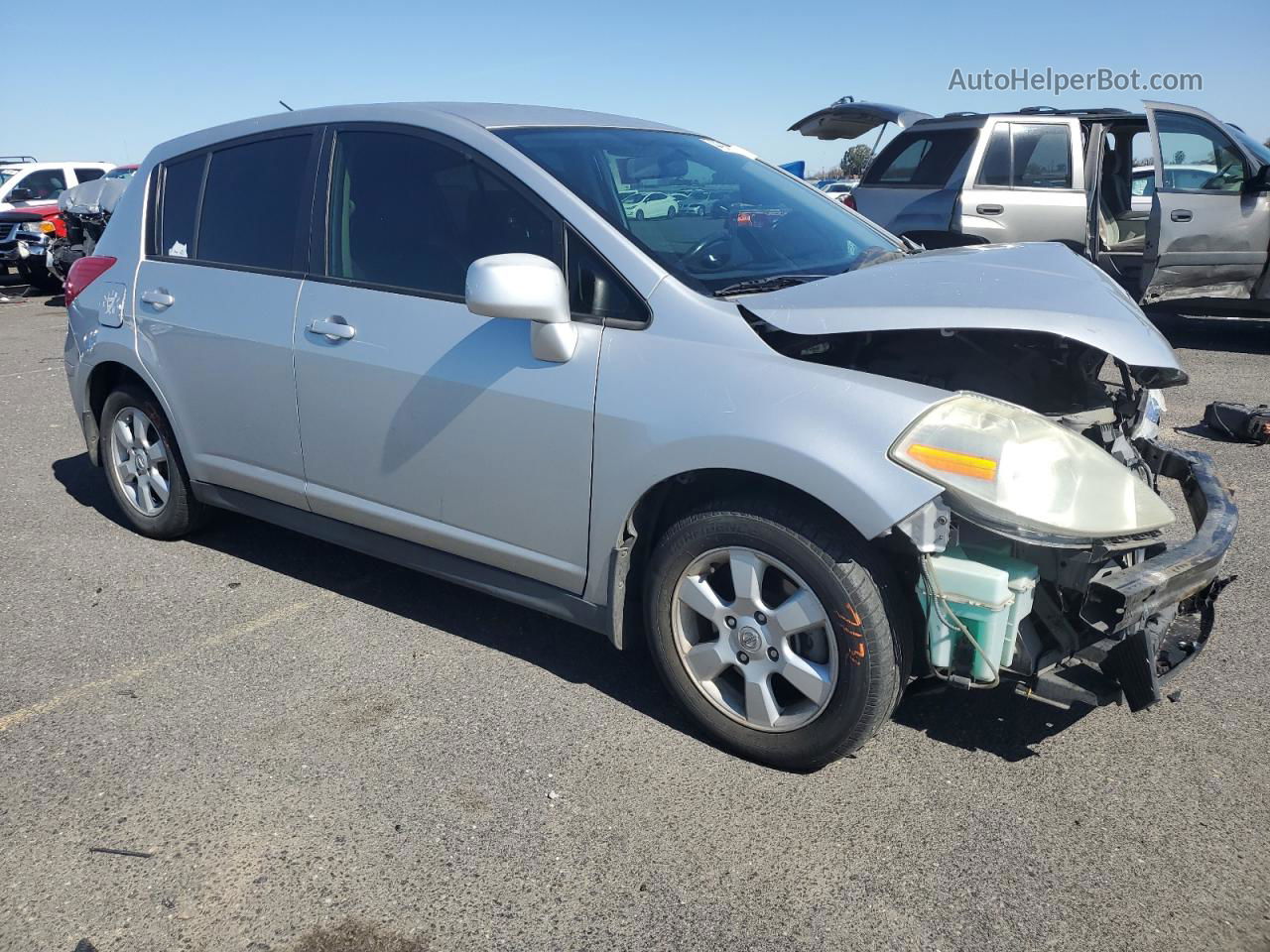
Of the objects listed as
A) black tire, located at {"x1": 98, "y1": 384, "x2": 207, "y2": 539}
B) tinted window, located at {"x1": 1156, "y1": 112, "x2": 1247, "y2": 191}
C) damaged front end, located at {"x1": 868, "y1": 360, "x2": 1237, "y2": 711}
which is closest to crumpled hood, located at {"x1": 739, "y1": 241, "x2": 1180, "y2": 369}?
damaged front end, located at {"x1": 868, "y1": 360, "x2": 1237, "y2": 711}

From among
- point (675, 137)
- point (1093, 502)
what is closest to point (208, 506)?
point (675, 137)

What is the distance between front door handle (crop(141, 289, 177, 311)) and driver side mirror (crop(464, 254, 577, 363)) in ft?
6.65

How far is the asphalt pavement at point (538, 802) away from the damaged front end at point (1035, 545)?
0.38m

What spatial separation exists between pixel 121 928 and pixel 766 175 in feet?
10.9

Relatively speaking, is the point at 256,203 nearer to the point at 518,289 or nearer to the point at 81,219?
the point at 518,289

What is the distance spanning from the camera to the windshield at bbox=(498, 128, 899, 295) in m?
3.26

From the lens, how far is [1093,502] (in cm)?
263

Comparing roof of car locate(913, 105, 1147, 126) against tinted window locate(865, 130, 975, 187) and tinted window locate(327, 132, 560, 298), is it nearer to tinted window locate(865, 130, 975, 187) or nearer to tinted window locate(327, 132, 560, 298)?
tinted window locate(865, 130, 975, 187)

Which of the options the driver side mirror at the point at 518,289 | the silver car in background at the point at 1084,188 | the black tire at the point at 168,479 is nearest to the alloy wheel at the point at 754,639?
the driver side mirror at the point at 518,289

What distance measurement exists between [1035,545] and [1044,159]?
763 cm

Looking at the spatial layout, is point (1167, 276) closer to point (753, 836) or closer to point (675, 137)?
point (675, 137)

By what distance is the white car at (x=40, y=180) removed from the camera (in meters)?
17.8

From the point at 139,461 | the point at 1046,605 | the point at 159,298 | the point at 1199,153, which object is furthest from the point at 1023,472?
the point at 1199,153

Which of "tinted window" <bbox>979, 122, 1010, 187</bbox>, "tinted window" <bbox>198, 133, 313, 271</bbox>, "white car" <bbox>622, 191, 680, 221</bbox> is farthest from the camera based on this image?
"tinted window" <bbox>979, 122, 1010, 187</bbox>
